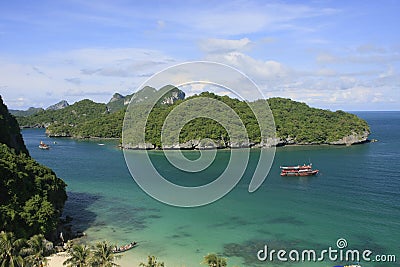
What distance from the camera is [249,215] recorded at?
122 ft

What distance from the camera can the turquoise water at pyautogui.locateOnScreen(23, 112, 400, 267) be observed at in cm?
2927

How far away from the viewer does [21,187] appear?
28625 millimetres

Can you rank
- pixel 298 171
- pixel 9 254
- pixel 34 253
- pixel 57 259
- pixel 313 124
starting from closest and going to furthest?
pixel 9 254 < pixel 34 253 < pixel 57 259 < pixel 298 171 < pixel 313 124

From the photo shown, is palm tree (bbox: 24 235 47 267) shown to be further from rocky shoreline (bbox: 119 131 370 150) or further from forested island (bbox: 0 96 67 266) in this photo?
rocky shoreline (bbox: 119 131 370 150)

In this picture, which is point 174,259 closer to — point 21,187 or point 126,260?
point 126,260

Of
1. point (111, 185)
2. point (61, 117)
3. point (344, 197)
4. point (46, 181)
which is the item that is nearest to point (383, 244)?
point (344, 197)

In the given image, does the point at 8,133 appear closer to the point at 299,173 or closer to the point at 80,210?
the point at 80,210

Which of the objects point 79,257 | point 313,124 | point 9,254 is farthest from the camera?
point 313,124

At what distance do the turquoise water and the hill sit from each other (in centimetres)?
434

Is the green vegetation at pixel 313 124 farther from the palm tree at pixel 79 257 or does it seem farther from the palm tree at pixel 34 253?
the palm tree at pixel 34 253

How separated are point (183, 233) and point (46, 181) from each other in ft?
42.8

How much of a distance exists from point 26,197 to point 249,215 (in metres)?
20.9

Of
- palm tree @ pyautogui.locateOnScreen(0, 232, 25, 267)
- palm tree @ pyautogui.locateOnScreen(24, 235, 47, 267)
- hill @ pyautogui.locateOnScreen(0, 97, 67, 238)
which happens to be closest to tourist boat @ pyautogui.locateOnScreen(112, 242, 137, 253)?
hill @ pyautogui.locateOnScreen(0, 97, 67, 238)

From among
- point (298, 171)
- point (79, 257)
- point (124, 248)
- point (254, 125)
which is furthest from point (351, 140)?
point (79, 257)
